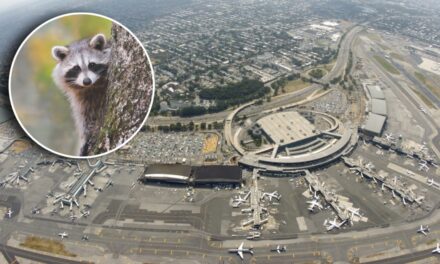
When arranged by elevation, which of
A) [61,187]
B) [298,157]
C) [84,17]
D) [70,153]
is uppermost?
[84,17]

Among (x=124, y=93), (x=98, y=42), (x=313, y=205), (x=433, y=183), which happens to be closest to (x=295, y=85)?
(x=433, y=183)

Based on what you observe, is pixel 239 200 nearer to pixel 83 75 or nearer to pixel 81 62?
Answer: pixel 83 75

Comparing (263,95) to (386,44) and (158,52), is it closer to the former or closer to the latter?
(158,52)

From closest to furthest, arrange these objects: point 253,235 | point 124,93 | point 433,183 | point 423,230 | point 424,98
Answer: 1. point 124,93
2. point 253,235
3. point 423,230
4. point 433,183
5. point 424,98

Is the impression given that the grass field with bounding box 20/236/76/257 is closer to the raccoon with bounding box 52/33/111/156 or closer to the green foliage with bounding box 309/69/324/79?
the raccoon with bounding box 52/33/111/156

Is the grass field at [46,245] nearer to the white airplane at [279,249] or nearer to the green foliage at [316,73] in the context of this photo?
the white airplane at [279,249]

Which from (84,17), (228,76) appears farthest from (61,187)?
(228,76)
